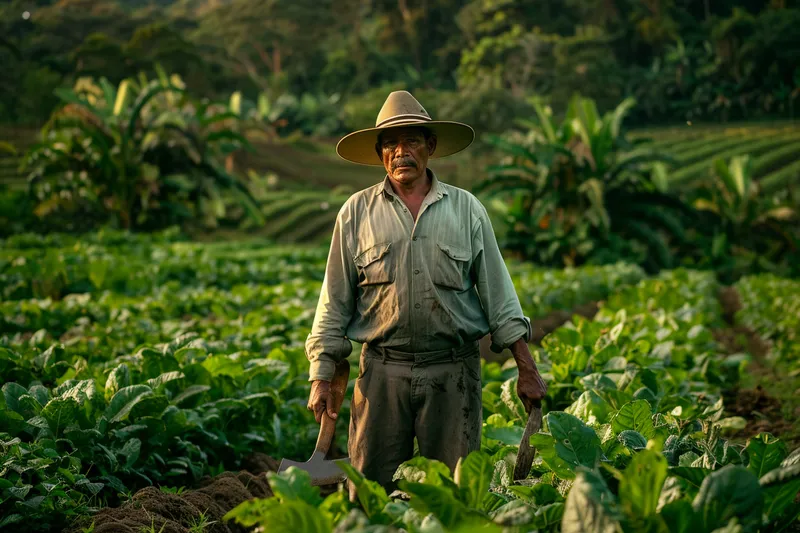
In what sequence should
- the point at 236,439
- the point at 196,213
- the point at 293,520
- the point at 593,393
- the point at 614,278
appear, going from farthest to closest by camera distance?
1. the point at 196,213
2. the point at 614,278
3. the point at 236,439
4. the point at 593,393
5. the point at 293,520

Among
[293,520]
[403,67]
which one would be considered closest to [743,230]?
[293,520]

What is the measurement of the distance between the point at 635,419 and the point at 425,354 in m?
0.75

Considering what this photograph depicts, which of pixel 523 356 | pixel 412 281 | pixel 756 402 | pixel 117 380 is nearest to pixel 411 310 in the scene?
pixel 412 281

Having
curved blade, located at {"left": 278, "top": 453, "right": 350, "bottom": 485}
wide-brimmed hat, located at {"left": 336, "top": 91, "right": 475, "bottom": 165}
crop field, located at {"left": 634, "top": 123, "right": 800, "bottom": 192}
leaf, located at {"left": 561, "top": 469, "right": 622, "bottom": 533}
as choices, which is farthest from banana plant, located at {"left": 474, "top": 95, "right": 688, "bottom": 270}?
leaf, located at {"left": 561, "top": 469, "right": 622, "bottom": 533}

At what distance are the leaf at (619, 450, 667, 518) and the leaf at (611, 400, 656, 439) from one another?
3.00 ft

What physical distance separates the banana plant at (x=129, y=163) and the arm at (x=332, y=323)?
16.0 metres

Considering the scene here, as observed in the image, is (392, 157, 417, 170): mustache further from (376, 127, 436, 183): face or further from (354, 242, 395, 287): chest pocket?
(354, 242, 395, 287): chest pocket

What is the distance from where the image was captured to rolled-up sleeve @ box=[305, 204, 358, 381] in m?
3.15

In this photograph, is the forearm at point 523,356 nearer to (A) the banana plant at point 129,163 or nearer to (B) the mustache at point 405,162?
(B) the mustache at point 405,162

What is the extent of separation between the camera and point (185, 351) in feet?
14.6

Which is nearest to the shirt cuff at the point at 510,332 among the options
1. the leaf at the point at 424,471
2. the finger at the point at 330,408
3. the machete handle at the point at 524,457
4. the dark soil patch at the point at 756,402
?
the machete handle at the point at 524,457

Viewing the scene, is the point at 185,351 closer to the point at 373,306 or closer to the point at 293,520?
the point at 373,306

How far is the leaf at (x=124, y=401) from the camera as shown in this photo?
3459 mm

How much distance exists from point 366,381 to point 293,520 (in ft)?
4.51
